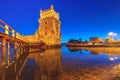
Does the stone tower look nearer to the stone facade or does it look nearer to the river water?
the stone facade

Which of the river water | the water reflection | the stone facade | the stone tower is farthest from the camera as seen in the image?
the stone facade

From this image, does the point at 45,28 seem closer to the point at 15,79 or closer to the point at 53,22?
the point at 53,22

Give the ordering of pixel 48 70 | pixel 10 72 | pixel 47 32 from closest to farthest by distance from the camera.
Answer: pixel 10 72 → pixel 48 70 → pixel 47 32

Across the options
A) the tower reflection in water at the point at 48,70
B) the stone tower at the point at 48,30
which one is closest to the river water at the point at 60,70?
the tower reflection in water at the point at 48,70

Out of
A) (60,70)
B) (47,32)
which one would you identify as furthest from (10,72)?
(47,32)

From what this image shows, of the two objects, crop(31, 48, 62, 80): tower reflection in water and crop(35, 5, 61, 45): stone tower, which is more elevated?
crop(35, 5, 61, 45): stone tower

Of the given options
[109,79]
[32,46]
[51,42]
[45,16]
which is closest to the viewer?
[109,79]

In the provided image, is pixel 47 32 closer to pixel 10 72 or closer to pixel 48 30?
pixel 48 30

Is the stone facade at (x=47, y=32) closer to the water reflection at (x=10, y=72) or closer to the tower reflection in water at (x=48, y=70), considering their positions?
the tower reflection in water at (x=48, y=70)

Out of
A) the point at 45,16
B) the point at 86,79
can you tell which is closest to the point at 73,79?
the point at 86,79

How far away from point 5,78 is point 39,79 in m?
2.20

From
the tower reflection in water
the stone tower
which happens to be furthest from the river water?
the stone tower

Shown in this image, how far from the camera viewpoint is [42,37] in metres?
59.7

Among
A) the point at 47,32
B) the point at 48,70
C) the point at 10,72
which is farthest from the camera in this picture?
the point at 47,32
